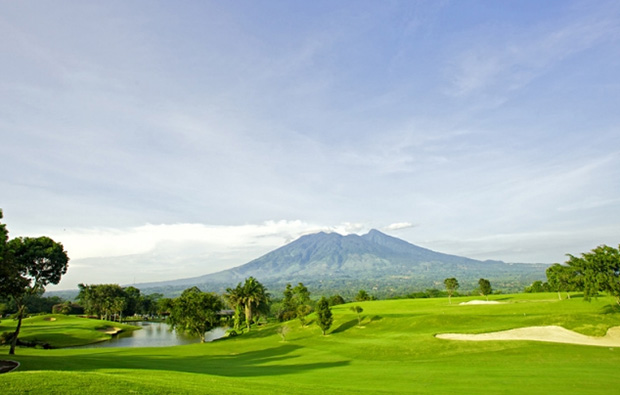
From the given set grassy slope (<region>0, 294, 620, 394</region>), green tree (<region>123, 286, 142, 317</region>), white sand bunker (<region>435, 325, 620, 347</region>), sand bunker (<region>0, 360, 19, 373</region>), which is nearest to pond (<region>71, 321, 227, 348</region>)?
grassy slope (<region>0, 294, 620, 394</region>)

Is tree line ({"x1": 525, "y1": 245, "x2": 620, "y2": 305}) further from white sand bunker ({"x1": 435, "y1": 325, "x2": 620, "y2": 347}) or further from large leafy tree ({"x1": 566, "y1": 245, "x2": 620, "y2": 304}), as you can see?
white sand bunker ({"x1": 435, "y1": 325, "x2": 620, "y2": 347})

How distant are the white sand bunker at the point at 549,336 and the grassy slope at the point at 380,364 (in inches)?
47.5

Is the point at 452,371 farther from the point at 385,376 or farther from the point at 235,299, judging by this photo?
the point at 235,299

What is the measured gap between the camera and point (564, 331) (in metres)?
33.7

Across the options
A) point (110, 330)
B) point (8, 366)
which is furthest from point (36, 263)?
point (110, 330)

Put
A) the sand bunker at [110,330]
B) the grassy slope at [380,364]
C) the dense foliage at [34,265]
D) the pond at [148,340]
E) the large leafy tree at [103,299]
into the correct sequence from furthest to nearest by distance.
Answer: the large leafy tree at [103,299], the sand bunker at [110,330], the pond at [148,340], the dense foliage at [34,265], the grassy slope at [380,364]

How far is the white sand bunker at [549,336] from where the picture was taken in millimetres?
30861

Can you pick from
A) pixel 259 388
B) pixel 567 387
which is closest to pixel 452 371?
pixel 567 387

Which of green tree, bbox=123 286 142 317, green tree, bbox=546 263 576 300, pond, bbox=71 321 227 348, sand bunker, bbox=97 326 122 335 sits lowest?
pond, bbox=71 321 227 348

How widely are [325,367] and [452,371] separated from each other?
9.90 meters

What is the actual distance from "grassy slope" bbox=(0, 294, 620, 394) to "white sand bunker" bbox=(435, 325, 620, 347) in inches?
47.5

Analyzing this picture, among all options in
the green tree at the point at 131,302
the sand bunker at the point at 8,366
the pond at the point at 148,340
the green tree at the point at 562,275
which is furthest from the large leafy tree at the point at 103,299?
the green tree at the point at 562,275

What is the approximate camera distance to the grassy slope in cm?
1510

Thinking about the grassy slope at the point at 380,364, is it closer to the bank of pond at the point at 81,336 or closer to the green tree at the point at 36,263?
the green tree at the point at 36,263
